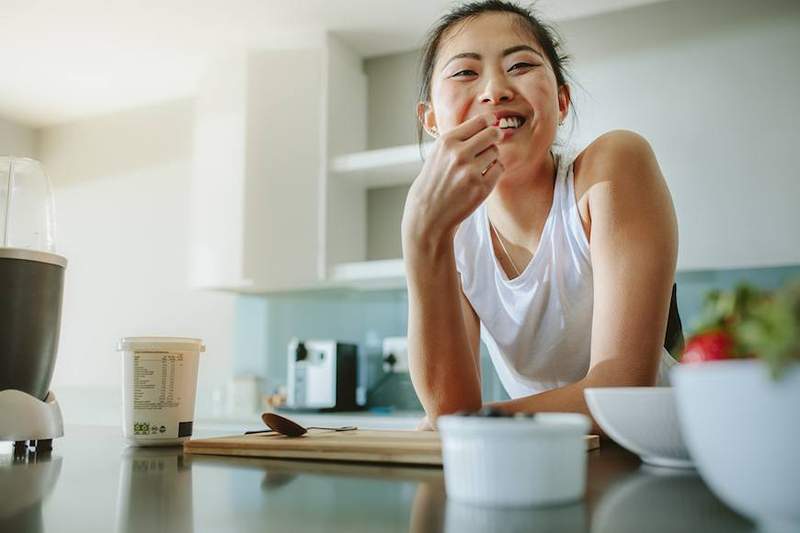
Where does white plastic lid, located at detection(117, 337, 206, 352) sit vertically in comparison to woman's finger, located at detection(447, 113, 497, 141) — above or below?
below

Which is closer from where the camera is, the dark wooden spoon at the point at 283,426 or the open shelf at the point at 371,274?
the dark wooden spoon at the point at 283,426

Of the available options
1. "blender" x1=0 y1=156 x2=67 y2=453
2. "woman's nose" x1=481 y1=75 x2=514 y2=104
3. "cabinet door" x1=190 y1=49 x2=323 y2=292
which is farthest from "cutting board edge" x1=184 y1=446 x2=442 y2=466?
"cabinet door" x1=190 y1=49 x2=323 y2=292

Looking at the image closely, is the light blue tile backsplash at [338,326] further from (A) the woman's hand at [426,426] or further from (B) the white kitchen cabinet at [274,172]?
(A) the woman's hand at [426,426]

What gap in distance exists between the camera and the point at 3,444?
0.95 metres

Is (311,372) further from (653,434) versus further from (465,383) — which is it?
(653,434)

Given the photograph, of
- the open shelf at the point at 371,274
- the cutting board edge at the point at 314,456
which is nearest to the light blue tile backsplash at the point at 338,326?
the open shelf at the point at 371,274

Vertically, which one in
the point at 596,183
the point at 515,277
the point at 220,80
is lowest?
the point at 515,277

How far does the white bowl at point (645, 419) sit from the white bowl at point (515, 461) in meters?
0.10

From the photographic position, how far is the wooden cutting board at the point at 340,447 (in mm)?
654

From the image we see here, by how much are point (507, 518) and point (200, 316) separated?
348 cm

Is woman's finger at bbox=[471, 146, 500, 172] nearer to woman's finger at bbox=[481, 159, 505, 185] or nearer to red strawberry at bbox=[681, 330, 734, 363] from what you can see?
woman's finger at bbox=[481, 159, 505, 185]

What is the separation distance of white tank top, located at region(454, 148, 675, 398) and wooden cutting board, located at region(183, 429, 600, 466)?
44cm

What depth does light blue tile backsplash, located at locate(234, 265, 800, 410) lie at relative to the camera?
2918 millimetres

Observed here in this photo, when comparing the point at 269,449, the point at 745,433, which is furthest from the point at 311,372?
the point at 745,433
